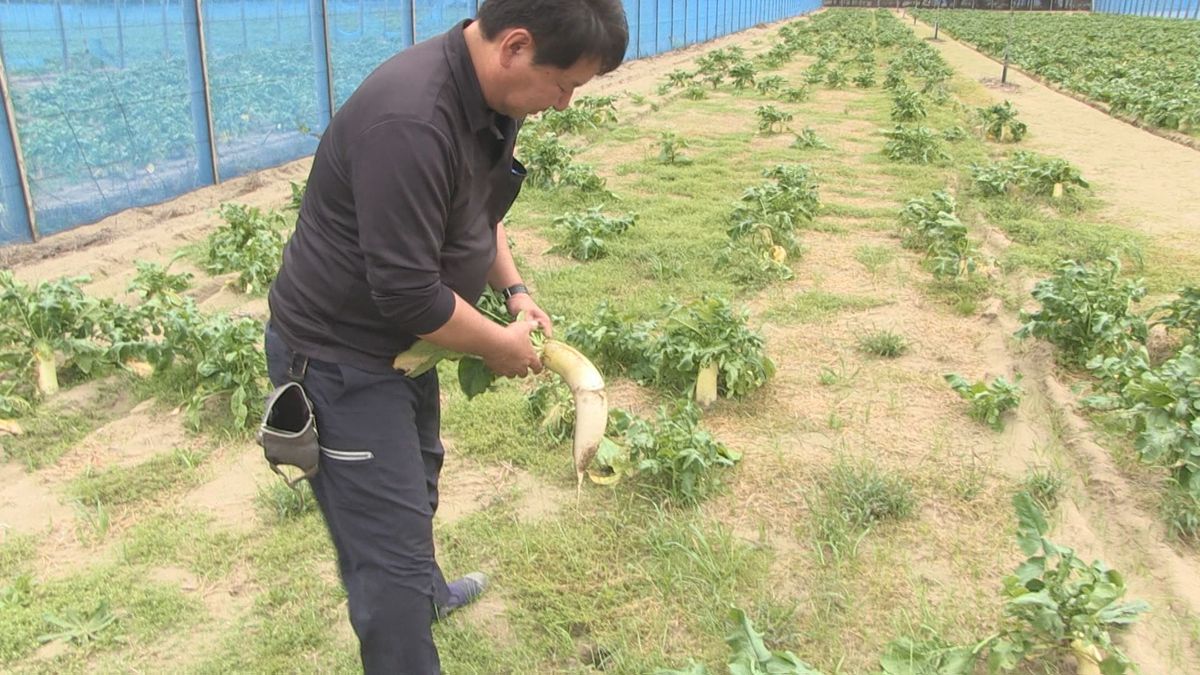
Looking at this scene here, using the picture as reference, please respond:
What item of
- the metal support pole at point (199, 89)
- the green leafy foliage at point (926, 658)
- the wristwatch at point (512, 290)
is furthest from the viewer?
the metal support pole at point (199, 89)

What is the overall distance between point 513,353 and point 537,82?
0.64 m

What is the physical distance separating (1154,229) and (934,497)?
516 cm

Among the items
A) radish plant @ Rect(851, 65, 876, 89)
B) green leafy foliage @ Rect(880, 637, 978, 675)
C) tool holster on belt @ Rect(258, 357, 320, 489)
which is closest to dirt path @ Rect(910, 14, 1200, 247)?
radish plant @ Rect(851, 65, 876, 89)

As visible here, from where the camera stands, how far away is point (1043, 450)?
396cm

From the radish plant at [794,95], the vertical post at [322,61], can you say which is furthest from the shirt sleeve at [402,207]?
the radish plant at [794,95]

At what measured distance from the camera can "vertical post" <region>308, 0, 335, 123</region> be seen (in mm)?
10891

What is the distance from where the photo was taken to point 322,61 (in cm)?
1106

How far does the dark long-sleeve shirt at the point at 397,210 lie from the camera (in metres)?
1.85

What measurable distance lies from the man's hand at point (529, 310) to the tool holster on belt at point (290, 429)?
653 millimetres

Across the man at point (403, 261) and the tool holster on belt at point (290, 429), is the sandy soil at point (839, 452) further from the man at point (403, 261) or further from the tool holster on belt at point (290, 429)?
the tool holster on belt at point (290, 429)

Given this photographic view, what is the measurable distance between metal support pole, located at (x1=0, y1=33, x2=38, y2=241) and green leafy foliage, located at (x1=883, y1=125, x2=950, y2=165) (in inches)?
330

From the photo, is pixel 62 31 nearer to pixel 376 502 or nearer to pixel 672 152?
pixel 672 152

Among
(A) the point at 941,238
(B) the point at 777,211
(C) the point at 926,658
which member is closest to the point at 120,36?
(B) the point at 777,211

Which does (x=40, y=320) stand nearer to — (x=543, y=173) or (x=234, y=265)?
(x=234, y=265)
